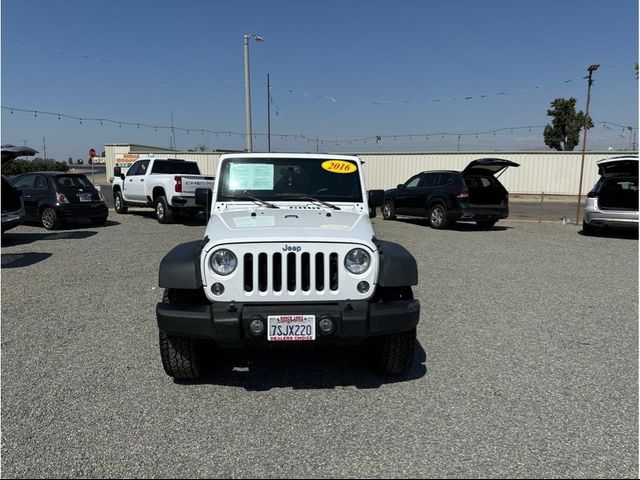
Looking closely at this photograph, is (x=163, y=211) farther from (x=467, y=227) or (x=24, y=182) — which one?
(x=467, y=227)

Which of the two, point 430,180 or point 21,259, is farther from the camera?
point 430,180

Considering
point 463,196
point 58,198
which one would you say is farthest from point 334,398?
point 58,198

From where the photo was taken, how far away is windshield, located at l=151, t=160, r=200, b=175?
14.1 metres

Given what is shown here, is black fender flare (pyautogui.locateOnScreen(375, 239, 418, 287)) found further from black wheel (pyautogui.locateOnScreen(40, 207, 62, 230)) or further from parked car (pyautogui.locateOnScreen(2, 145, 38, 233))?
black wheel (pyautogui.locateOnScreen(40, 207, 62, 230))

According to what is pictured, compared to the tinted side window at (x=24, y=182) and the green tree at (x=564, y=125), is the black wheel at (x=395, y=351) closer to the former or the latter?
the tinted side window at (x=24, y=182)

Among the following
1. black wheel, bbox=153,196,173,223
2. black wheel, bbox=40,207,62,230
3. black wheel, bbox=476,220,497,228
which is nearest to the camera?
black wheel, bbox=40,207,62,230

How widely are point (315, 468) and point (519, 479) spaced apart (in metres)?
1.06

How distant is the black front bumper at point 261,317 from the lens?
10.0ft

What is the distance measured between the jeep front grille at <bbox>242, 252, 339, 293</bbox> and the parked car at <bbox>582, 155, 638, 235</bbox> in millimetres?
10373

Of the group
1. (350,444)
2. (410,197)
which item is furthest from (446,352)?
(410,197)

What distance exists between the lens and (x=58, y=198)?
11648 mm

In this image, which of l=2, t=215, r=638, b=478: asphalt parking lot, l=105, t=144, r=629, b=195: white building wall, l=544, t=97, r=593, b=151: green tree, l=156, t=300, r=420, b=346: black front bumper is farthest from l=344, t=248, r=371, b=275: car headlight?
l=544, t=97, r=593, b=151: green tree

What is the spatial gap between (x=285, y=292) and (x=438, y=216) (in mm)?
10592

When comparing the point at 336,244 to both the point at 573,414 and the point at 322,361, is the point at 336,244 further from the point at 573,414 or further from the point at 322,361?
the point at 573,414
